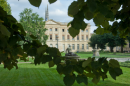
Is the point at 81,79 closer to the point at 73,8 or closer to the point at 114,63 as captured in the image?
the point at 114,63

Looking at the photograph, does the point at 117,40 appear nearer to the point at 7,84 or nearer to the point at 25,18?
the point at 25,18

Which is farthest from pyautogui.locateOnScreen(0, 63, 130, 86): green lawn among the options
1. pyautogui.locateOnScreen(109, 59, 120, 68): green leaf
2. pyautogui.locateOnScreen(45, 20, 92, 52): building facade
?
pyautogui.locateOnScreen(45, 20, 92, 52): building facade

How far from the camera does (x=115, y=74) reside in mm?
1140

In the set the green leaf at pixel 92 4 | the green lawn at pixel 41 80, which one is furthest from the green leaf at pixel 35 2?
the green lawn at pixel 41 80

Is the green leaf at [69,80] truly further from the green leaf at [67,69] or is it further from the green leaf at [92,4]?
the green leaf at [92,4]

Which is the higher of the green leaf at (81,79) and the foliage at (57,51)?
the foliage at (57,51)

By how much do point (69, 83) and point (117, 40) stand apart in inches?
1615

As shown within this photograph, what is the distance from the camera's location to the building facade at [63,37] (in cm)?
5483

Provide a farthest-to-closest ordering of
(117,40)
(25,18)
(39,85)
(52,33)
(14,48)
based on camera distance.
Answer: (52,33) < (117,40) < (25,18) < (39,85) < (14,48)

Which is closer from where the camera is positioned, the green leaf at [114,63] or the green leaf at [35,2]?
the green leaf at [35,2]

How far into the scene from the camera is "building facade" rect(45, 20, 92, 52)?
180 ft

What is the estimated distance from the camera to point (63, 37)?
57625mm

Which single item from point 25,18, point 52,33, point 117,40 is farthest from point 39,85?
point 52,33

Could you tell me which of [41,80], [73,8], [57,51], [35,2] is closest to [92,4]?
[73,8]
